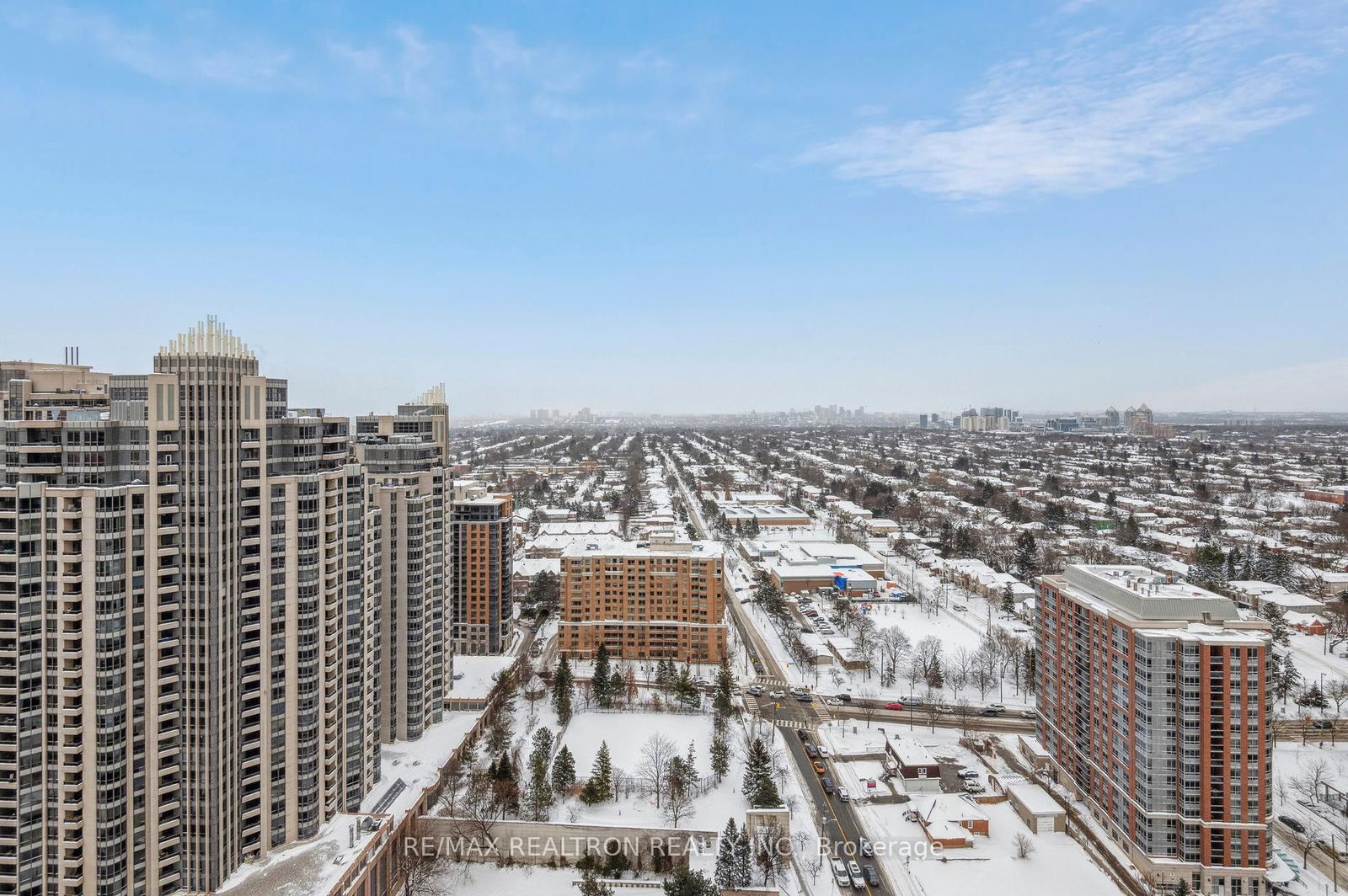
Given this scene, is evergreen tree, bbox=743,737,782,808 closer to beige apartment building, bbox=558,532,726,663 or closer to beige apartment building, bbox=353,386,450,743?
beige apartment building, bbox=353,386,450,743

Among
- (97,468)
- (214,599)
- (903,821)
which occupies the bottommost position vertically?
(903,821)

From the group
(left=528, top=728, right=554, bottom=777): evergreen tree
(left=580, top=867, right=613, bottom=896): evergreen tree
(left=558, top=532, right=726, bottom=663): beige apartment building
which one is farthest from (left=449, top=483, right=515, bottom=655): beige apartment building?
(left=580, top=867, right=613, bottom=896): evergreen tree

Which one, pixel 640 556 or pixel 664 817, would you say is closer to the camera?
pixel 664 817

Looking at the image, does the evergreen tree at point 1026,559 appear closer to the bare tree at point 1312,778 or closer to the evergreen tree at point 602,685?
the bare tree at point 1312,778

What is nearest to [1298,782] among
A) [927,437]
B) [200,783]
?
[200,783]

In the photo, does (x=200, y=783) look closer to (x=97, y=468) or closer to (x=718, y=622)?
(x=97, y=468)

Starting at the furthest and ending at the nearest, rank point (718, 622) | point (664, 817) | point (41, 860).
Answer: point (718, 622) < point (664, 817) < point (41, 860)

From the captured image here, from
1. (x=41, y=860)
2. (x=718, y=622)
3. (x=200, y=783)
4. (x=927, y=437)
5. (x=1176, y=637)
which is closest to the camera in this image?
(x=41, y=860)

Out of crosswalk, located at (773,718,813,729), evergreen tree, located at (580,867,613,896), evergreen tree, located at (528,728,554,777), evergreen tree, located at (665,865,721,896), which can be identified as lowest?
crosswalk, located at (773,718,813,729)
